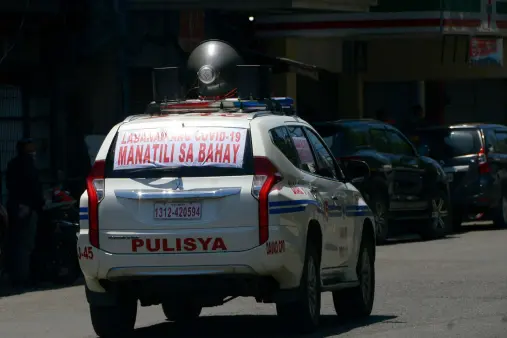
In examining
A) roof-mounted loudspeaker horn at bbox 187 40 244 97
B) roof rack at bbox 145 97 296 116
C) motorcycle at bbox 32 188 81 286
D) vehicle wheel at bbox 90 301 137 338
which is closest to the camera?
vehicle wheel at bbox 90 301 137 338

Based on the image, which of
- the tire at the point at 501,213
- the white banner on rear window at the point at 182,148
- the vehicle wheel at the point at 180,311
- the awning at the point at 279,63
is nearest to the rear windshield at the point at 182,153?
the white banner on rear window at the point at 182,148

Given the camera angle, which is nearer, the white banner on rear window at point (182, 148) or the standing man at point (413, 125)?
the white banner on rear window at point (182, 148)

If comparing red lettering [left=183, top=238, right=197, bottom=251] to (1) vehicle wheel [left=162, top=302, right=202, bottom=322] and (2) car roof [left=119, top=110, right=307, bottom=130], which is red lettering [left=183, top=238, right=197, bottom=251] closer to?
(2) car roof [left=119, top=110, right=307, bottom=130]

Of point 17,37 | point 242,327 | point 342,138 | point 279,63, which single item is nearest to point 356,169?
point 242,327

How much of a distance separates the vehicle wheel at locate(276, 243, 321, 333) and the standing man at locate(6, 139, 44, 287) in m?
5.52

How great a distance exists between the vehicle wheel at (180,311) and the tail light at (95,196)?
191cm

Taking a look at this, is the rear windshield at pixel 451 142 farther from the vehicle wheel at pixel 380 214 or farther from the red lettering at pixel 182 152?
the red lettering at pixel 182 152

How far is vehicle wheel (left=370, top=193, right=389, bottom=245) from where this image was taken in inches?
828

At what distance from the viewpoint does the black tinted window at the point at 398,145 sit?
21875mm

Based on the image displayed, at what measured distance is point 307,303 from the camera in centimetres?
1112

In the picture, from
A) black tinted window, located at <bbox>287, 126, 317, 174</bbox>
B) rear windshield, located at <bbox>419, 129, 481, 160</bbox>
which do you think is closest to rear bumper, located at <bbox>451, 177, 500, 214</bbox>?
rear windshield, located at <bbox>419, 129, 481, 160</bbox>

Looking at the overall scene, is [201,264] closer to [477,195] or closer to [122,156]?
[122,156]

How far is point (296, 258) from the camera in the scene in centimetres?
1088

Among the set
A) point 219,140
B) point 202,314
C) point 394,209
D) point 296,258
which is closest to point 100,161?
point 219,140
